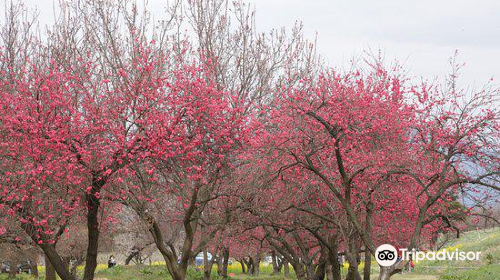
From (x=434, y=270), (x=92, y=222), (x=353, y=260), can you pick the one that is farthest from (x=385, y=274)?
(x=434, y=270)

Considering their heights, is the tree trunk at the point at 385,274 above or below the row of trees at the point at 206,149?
below

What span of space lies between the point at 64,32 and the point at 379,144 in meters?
9.84

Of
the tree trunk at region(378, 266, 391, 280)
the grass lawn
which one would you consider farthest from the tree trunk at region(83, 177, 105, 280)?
the grass lawn

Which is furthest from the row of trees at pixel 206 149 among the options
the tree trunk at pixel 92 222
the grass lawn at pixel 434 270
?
the grass lawn at pixel 434 270

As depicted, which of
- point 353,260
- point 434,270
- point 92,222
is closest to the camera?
point 92,222

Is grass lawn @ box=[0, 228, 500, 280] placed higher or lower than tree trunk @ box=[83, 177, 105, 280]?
lower

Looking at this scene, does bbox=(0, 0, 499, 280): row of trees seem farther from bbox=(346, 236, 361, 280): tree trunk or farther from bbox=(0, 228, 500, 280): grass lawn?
bbox=(0, 228, 500, 280): grass lawn

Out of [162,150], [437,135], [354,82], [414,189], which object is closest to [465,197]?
[437,135]

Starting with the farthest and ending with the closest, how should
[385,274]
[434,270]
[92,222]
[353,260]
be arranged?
1. [434,270]
2. [353,260]
3. [92,222]
4. [385,274]

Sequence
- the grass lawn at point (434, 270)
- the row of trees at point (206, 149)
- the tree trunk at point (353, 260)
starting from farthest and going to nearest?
the grass lawn at point (434, 270) < the tree trunk at point (353, 260) < the row of trees at point (206, 149)

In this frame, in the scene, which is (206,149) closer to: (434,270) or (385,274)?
(385,274)

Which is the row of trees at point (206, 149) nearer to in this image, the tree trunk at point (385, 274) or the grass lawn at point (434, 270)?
the tree trunk at point (385, 274)

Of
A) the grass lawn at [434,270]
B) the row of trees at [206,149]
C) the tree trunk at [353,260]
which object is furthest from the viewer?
the grass lawn at [434,270]

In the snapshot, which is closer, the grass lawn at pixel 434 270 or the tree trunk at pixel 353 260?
the tree trunk at pixel 353 260
